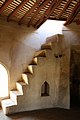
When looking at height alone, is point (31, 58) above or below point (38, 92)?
above

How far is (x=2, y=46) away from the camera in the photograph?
227 inches

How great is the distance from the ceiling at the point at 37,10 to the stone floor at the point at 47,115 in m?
3.16

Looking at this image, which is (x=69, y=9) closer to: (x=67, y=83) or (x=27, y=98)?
(x=67, y=83)

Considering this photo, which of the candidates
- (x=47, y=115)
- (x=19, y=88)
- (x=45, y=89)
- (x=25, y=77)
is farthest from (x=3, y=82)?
(x=47, y=115)

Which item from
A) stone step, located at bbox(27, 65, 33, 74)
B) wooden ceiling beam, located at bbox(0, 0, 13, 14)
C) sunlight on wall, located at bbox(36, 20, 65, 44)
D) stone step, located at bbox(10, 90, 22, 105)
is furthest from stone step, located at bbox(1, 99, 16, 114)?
wooden ceiling beam, located at bbox(0, 0, 13, 14)

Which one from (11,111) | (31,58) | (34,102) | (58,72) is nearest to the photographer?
(11,111)

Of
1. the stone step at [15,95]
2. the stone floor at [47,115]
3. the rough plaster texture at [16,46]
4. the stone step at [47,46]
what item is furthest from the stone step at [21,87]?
the stone step at [47,46]

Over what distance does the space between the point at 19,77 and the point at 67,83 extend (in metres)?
1.79

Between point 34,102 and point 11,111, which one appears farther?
point 34,102

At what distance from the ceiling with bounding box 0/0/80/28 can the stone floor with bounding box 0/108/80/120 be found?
316 cm

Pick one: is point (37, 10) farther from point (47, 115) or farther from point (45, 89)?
point (47, 115)

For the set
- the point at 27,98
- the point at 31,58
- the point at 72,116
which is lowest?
the point at 72,116

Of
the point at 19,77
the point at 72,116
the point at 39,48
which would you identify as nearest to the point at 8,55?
the point at 19,77

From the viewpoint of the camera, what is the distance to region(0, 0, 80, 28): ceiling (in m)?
4.48
